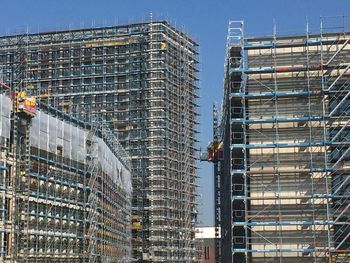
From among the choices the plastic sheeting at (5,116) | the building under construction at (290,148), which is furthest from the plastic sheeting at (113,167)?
the building under construction at (290,148)

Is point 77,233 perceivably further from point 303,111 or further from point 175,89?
point 175,89

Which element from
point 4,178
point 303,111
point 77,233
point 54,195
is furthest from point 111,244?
point 303,111

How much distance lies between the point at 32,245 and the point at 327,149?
53.8 ft

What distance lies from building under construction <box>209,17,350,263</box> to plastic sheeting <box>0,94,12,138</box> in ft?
37.6

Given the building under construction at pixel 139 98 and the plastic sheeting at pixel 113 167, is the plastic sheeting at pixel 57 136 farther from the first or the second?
the building under construction at pixel 139 98

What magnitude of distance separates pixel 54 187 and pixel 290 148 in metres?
13.9

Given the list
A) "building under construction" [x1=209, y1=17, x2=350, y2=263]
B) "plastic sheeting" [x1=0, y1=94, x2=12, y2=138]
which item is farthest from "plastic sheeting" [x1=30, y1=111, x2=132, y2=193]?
"building under construction" [x1=209, y1=17, x2=350, y2=263]

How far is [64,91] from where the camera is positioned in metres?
62.5

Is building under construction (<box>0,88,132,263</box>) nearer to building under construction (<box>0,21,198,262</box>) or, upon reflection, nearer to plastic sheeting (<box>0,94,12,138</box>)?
plastic sheeting (<box>0,94,12,138</box>)

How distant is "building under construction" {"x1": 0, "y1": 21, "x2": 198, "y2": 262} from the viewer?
60.1m

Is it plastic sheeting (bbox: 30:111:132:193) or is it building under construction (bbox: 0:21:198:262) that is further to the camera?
building under construction (bbox: 0:21:198:262)

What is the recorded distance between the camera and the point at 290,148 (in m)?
34.0

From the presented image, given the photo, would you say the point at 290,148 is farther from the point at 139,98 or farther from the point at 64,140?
the point at 139,98

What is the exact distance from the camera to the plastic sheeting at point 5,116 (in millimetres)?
32750
